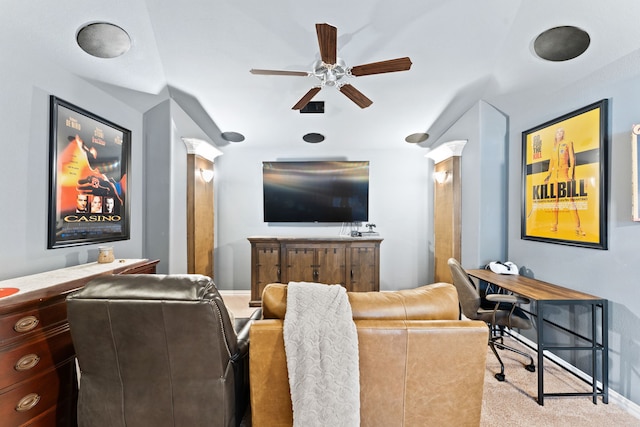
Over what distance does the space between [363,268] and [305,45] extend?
2998 mm

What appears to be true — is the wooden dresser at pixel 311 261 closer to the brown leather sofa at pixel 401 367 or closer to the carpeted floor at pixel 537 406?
the carpeted floor at pixel 537 406

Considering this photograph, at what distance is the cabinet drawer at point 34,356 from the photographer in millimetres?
1339

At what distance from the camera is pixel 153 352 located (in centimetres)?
126

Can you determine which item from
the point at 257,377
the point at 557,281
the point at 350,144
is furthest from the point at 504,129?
the point at 257,377

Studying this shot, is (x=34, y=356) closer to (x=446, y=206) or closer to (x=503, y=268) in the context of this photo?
(x=503, y=268)

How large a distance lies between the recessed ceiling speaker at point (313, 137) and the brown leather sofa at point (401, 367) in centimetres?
343

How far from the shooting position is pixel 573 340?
2363mm

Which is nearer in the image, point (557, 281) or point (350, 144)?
point (557, 281)

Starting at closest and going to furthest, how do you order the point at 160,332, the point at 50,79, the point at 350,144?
1. the point at 160,332
2. the point at 50,79
3. the point at 350,144

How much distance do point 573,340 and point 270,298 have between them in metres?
2.71

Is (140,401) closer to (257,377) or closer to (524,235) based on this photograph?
(257,377)

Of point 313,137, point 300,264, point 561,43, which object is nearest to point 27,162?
point 300,264

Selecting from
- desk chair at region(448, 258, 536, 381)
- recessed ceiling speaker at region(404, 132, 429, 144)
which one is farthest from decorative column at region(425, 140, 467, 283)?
desk chair at region(448, 258, 536, 381)

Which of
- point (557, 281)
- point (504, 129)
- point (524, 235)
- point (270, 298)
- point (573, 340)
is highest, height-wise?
point (504, 129)
